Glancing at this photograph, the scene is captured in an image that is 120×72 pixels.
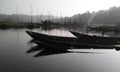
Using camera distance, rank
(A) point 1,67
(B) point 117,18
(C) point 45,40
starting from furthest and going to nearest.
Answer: (B) point 117,18, (C) point 45,40, (A) point 1,67

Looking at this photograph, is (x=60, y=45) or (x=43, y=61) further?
(x=60, y=45)

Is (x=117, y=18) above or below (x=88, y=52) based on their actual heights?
above

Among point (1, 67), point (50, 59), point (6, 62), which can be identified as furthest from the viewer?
point (50, 59)

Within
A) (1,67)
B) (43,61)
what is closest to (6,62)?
(1,67)

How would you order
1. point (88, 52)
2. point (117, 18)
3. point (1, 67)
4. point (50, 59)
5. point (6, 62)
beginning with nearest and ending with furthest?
point (1, 67) < point (6, 62) < point (50, 59) < point (88, 52) < point (117, 18)

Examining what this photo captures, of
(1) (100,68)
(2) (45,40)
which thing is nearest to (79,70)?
(1) (100,68)

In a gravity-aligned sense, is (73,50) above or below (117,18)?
below

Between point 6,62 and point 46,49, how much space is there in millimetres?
5292

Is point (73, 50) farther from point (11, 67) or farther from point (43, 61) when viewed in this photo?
point (11, 67)

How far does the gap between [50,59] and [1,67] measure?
14.0 feet

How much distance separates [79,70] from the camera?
40.4 ft

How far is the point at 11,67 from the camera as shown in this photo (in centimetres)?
1234

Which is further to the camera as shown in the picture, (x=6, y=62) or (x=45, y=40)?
(x=45, y=40)

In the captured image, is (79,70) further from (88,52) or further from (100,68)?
(88,52)
